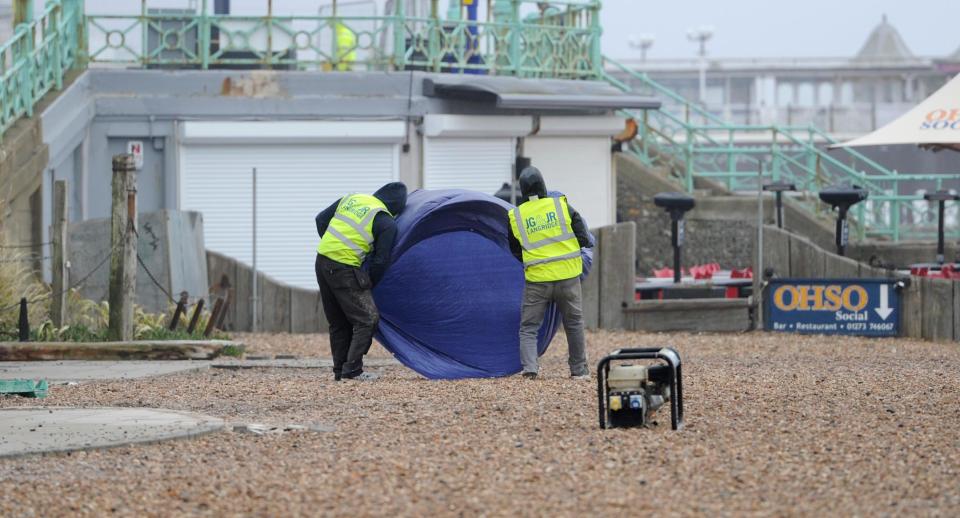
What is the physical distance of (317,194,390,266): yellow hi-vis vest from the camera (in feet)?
46.7

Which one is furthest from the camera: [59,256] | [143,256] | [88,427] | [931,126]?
[143,256]

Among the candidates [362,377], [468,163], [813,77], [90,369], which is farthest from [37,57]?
[813,77]

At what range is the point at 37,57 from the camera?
2228 centimetres

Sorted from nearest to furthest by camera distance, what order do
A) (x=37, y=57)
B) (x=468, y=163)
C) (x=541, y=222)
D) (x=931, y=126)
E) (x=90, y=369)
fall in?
1. (x=541, y=222)
2. (x=90, y=369)
3. (x=931, y=126)
4. (x=37, y=57)
5. (x=468, y=163)

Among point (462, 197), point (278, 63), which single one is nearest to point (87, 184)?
point (278, 63)

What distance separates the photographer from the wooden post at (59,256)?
1741 centimetres

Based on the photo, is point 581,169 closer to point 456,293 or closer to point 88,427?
point 456,293

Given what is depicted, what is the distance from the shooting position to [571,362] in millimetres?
14141

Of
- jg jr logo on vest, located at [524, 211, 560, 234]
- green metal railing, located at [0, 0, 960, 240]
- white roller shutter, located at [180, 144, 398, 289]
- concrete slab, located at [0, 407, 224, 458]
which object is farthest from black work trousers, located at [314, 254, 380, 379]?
white roller shutter, located at [180, 144, 398, 289]

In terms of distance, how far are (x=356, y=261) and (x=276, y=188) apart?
1040 centimetres

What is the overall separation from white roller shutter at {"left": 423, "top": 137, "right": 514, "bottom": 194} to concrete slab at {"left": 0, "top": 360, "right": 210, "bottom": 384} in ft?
29.5

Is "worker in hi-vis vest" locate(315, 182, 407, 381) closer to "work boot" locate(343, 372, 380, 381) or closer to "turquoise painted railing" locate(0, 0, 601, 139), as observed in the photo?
"work boot" locate(343, 372, 380, 381)

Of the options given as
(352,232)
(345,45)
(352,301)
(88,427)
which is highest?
(345,45)

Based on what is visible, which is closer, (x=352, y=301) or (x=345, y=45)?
(x=352, y=301)
